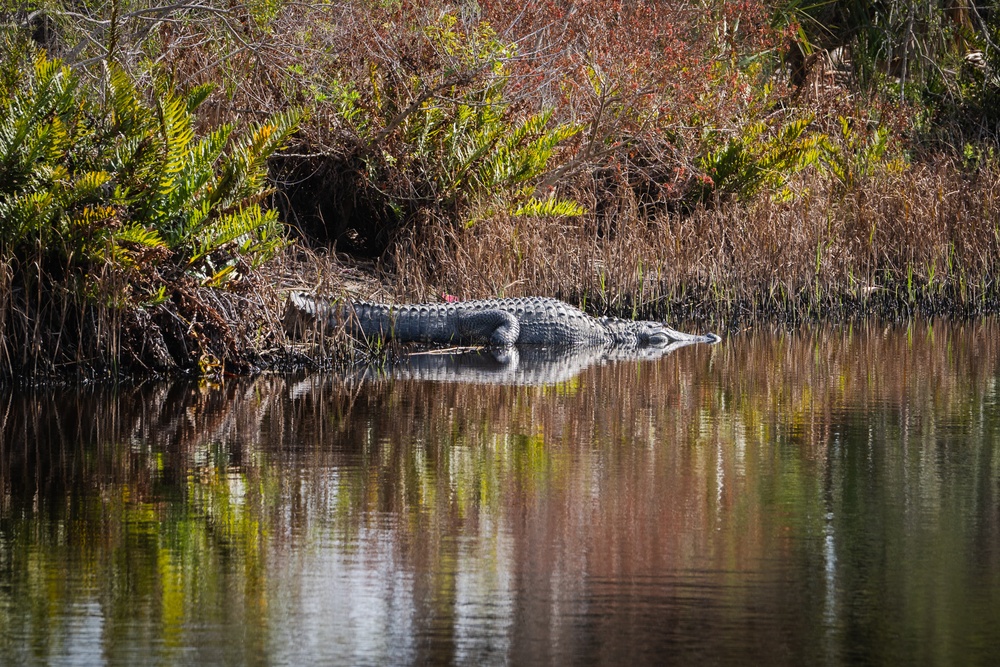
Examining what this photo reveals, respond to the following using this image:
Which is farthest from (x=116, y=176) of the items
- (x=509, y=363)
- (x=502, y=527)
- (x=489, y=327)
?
(x=502, y=527)

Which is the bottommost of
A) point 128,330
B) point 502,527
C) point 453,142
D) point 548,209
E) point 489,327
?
point 502,527

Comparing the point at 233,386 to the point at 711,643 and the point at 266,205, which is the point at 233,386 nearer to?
the point at 266,205

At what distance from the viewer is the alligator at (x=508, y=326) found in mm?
11125

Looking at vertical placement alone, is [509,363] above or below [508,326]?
below

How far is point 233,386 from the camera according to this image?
29.5 feet

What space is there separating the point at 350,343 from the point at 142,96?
7.68ft

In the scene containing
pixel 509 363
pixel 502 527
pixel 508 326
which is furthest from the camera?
pixel 508 326

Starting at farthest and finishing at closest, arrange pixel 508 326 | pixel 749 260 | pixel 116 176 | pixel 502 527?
pixel 749 260
pixel 508 326
pixel 116 176
pixel 502 527

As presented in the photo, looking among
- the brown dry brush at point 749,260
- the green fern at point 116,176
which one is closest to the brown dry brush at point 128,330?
the green fern at point 116,176

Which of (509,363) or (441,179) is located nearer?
(509,363)

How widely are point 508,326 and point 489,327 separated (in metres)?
0.18

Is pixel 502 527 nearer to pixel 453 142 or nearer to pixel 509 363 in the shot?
pixel 509 363

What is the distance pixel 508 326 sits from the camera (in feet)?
37.5

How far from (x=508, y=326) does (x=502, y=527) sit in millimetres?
6403
